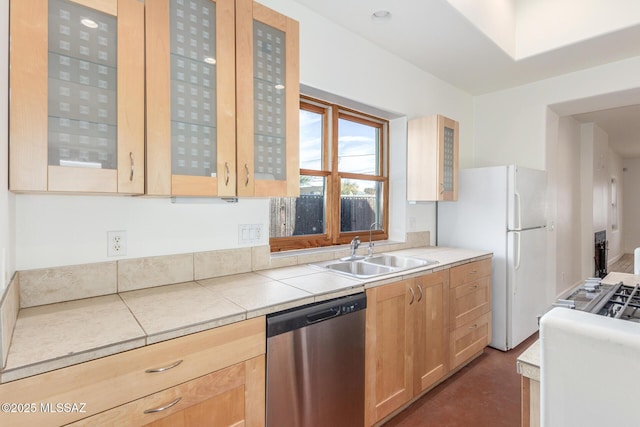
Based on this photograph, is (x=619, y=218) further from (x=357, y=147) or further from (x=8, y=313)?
(x=8, y=313)

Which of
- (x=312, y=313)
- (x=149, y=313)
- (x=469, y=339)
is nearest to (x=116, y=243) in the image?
(x=149, y=313)

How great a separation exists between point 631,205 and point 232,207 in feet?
37.1

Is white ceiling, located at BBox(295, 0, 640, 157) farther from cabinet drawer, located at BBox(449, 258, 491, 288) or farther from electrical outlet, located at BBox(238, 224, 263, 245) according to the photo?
cabinet drawer, located at BBox(449, 258, 491, 288)

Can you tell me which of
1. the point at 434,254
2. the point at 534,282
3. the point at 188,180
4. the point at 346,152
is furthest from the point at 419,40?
the point at 534,282

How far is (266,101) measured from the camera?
175cm

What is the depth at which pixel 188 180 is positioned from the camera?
146 cm

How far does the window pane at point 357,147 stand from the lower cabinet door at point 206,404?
6.05 feet

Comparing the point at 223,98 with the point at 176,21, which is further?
the point at 223,98

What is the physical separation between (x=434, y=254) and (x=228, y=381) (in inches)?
81.0

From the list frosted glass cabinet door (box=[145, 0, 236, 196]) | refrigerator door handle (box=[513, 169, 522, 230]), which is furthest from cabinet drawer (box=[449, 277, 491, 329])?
frosted glass cabinet door (box=[145, 0, 236, 196])

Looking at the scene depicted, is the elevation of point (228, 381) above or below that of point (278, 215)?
below

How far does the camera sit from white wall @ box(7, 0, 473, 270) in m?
1.38

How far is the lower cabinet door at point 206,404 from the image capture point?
1.04m

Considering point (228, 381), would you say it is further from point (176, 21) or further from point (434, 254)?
point (434, 254)
